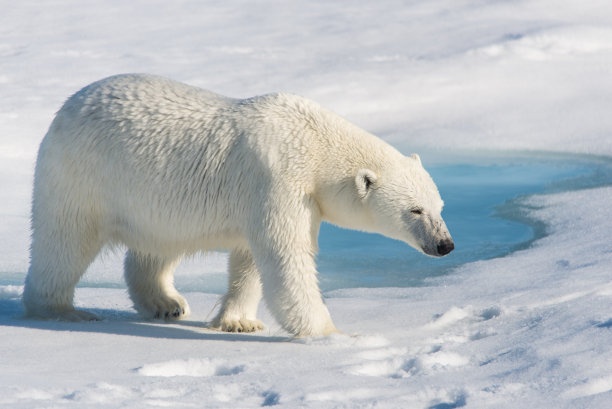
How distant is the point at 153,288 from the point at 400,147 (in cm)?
480

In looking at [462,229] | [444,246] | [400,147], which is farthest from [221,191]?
[400,147]

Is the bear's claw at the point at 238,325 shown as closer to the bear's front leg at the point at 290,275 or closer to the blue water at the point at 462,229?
the bear's front leg at the point at 290,275

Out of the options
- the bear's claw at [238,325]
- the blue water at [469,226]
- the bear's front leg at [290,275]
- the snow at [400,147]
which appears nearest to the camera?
the snow at [400,147]

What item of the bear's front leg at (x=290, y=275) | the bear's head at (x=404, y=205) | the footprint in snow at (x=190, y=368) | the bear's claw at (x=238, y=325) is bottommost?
the bear's claw at (x=238, y=325)

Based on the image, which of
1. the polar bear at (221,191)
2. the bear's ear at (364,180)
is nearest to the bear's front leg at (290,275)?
the polar bear at (221,191)

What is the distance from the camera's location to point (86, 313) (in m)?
4.78

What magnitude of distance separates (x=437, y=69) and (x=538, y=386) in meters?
9.18

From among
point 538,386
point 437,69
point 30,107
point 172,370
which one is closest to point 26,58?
point 30,107

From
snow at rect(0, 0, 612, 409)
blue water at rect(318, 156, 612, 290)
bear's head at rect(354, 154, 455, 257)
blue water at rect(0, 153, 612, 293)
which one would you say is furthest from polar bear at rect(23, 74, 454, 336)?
blue water at rect(318, 156, 612, 290)

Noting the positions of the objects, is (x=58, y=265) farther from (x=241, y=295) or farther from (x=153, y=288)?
(x=241, y=295)

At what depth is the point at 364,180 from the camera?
430 centimetres

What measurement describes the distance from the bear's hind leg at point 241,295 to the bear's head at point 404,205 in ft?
2.61

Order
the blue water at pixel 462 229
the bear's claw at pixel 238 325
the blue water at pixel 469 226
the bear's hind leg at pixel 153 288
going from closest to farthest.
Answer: the bear's claw at pixel 238 325 < the bear's hind leg at pixel 153 288 < the blue water at pixel 462 229 < the blue water at pixel 469 226

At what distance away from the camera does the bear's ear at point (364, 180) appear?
4.27m
